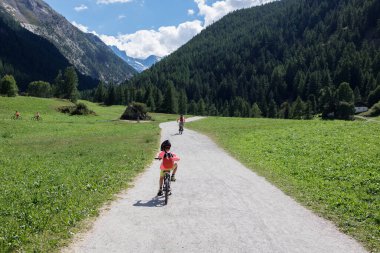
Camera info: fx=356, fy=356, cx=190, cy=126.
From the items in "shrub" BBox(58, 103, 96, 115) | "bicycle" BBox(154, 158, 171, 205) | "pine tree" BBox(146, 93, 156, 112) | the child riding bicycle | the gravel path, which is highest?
"pine tree" BBox(146, 93, 156, 112)

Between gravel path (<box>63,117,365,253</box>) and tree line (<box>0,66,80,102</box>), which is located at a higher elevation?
tree line (<box>0,66,80,102</box>)

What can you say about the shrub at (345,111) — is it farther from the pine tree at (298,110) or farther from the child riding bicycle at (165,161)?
the child riding bicycle at (165,161)

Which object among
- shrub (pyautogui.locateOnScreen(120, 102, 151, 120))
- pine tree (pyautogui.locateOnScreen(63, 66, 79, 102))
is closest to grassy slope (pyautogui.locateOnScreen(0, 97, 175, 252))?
shrub (pyautogui.locateOnScreen(120, 102, 151, 120))

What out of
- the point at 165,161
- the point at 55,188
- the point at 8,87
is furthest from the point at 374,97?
the point at 55,188

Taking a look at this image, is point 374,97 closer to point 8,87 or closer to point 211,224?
point 8,87

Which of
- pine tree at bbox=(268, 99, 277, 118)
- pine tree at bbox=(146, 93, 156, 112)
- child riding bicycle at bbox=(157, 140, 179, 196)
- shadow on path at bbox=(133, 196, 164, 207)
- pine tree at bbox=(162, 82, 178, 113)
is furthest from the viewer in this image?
pine tree at bbox=(268, 99, 277, 118)

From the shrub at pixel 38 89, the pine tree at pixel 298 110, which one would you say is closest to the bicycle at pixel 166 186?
the pine tree at pixel 298 110

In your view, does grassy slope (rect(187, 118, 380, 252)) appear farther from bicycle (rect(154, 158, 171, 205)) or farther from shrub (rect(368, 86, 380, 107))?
shrub (rect(368, 86, 380, 107))

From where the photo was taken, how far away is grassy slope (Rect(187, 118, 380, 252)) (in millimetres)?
12805

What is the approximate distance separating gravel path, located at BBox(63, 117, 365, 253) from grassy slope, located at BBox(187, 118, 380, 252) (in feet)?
2.66

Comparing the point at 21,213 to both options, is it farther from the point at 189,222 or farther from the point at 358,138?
the point at 358,138

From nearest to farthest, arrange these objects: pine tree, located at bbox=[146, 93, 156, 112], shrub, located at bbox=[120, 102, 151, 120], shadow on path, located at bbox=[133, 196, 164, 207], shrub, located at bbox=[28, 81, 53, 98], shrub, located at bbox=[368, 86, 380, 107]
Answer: shadow on path, located at bbox=[133, 196, 164, 207] → shrub, located at bbox=[120, 102, 151, 120] → pine tree, located at bbox=[146, 93, 156, 112] → shrub, located at bbox=[368, 86, 380, 107] → shrub, located at bbox=[28, 81, 53, 98]

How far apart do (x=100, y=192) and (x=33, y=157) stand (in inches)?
510

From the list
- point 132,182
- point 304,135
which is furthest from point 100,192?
point 304,135
